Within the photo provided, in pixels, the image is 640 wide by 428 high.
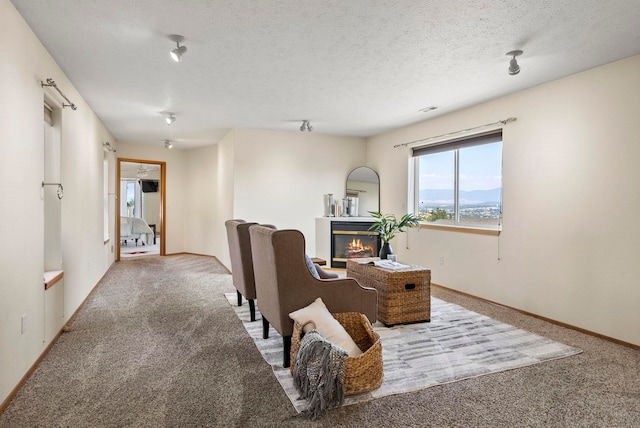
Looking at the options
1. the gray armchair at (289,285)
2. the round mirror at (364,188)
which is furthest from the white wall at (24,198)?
the round mirror at (364,188)

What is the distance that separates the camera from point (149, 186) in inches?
462

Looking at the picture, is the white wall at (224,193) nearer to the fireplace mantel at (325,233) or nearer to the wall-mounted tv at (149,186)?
the fireplace mantel at (325,233)

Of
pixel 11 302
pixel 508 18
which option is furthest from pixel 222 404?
pixel 508 18

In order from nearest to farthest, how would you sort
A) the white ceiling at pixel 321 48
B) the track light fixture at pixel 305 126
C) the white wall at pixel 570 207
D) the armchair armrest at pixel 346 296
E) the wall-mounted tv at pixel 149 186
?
the white ceiling at pixel 321 48 → the armchair armrest at pixel 346 296 → the white wall at pixel 570 207 → the track light fixture at pixel 305 126 → the wall-mounted tv at pixel 149 186

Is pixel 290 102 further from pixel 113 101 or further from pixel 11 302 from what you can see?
pixel 11 302

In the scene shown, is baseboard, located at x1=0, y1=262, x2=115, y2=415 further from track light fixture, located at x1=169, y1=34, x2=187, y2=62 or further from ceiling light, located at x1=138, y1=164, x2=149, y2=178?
ceiling light, located at x1=138, y1=164, x2=149, y2=178

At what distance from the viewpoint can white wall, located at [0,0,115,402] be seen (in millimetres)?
2074

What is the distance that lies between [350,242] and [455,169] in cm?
210

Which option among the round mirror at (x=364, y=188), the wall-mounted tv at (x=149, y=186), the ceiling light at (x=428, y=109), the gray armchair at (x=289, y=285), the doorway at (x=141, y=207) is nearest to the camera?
the gray armchair at (x=289, y=285)

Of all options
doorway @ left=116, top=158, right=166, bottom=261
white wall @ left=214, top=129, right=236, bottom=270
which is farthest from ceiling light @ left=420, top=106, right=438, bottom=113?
doorway @ left=116, top=158, right=166, bottom=261

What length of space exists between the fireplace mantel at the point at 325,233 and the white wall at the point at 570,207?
6.44 feet

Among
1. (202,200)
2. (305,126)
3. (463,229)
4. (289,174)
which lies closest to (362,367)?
(463,229)

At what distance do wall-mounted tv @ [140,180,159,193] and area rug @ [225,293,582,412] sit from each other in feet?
31.0

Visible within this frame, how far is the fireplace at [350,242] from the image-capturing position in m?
6.11
